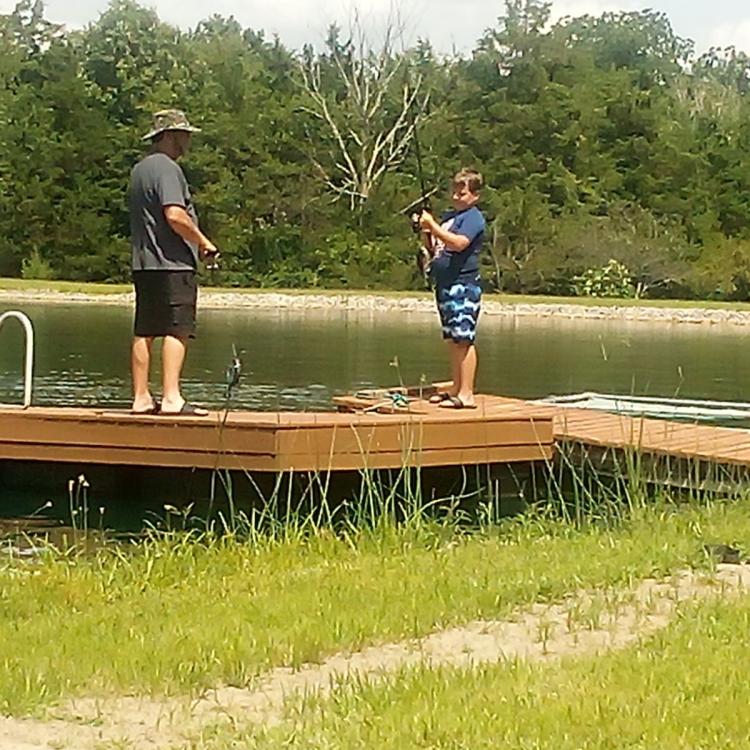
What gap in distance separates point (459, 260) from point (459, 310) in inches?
12.0

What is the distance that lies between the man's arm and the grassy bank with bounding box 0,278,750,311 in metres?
Result: 37.5

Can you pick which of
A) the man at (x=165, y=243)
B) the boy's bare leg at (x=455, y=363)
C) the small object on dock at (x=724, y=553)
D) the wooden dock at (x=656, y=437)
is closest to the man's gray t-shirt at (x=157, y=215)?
the man at (x=165, y=243)

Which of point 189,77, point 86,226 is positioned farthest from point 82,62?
point 86,226

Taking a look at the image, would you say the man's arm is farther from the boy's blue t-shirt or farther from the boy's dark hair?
the boy's dark hair

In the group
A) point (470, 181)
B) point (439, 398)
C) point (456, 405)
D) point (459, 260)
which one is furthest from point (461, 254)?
point (439, 398)

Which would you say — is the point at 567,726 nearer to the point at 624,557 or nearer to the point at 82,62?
the point at 624,557

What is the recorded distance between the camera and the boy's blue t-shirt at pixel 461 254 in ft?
28.5

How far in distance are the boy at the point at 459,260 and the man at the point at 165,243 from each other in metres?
1.55

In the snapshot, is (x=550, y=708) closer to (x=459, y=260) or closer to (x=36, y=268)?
(x=459, y=260)

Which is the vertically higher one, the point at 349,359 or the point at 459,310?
the point at 459,310

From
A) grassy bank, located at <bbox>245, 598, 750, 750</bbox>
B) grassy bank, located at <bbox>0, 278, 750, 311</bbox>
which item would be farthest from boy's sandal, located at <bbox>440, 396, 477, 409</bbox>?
grassy bank, located at <bbox>0, 278, 750, 311</bbox>

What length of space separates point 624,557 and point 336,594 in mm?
1350

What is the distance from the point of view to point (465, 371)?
920 centimetres

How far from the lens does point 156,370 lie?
18328 millimetres
